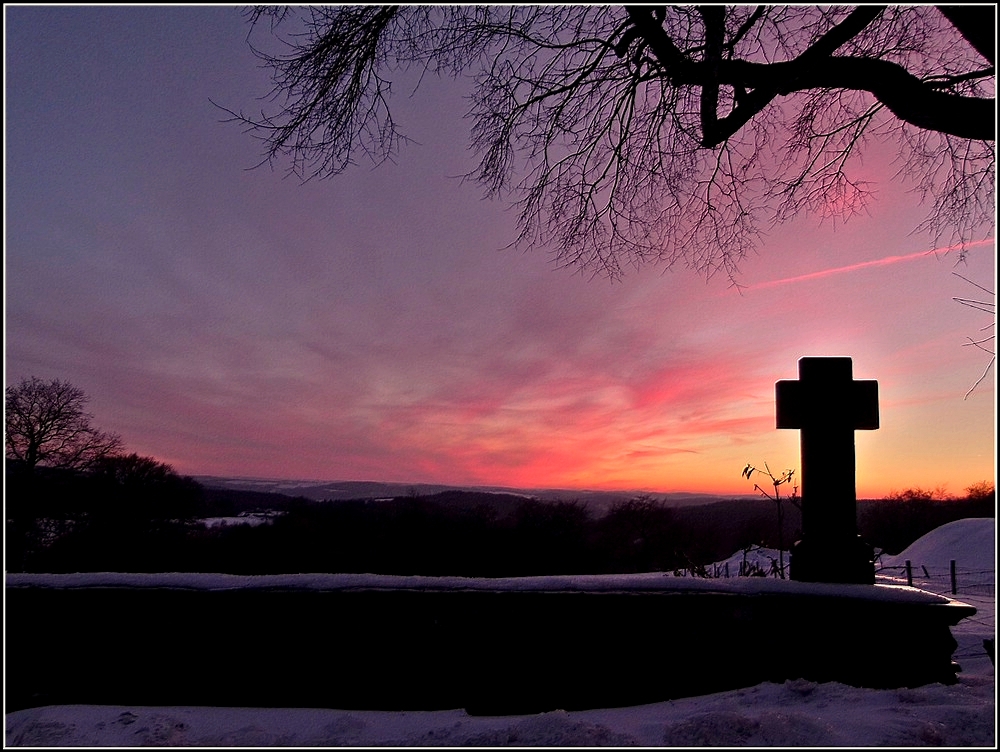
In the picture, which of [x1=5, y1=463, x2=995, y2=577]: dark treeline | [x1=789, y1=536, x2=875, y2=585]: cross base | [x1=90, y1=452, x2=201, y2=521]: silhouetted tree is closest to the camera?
[x1=789, y1=536, x2=875, y2=585]: cross base

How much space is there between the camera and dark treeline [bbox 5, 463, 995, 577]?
711 inches

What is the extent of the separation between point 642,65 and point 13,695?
6030mm

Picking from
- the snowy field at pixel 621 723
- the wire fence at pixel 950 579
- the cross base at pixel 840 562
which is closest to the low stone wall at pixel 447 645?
the snowy field at pixel 621 723

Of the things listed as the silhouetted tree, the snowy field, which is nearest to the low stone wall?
the snowy field

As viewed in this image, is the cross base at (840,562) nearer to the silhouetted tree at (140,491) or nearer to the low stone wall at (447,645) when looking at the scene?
the low stone wall at (447,645)

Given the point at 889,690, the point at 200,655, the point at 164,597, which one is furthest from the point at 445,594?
the point at 889,690

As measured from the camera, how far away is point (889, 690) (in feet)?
10.7

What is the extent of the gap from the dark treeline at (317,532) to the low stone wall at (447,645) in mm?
12347

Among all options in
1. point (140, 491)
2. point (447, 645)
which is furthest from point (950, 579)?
point (140, 491)

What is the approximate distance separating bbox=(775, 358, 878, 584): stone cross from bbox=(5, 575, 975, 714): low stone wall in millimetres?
473

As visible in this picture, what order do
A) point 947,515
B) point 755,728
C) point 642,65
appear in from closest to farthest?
point 755,728
point 642,65
point 947,515

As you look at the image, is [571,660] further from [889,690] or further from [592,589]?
[889,690]

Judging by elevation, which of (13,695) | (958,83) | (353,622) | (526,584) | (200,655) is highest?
(958,83)

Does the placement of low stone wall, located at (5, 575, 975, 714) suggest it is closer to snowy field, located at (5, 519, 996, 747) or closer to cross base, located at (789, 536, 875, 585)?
snowy field, located at (5, 519, 996, 747)
